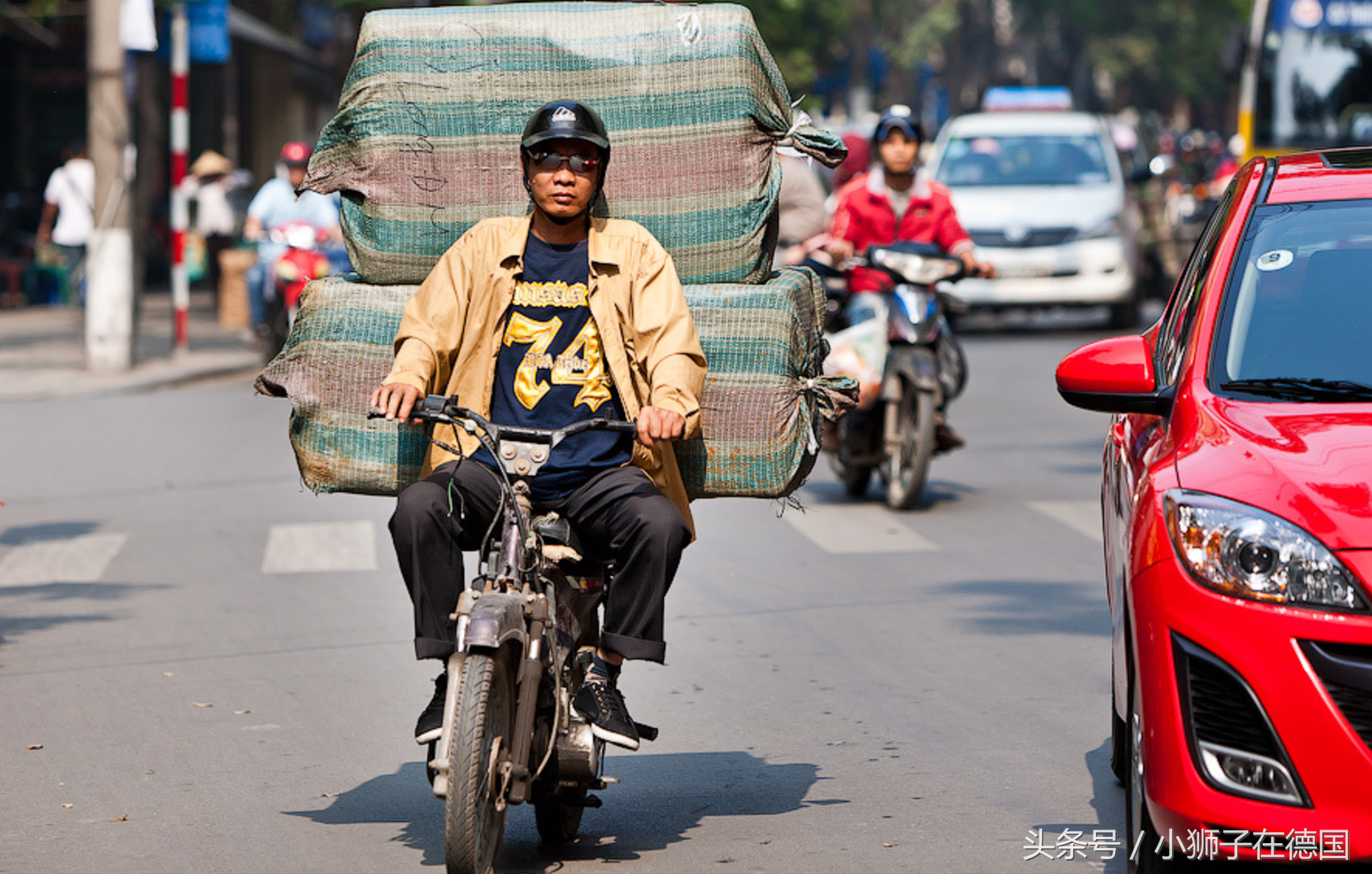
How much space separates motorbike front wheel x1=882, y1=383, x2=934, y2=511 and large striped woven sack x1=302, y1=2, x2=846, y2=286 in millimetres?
5248

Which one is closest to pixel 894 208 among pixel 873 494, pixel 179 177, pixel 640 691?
pixel 873 494

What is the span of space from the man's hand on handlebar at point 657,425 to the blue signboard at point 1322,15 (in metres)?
19.3

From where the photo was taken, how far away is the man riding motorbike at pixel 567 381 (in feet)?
16.4

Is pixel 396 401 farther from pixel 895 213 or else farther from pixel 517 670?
pixel 895 213

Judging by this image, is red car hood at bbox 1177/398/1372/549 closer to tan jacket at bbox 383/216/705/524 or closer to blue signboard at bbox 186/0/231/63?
tan jacket at bbox 383/216/705/524

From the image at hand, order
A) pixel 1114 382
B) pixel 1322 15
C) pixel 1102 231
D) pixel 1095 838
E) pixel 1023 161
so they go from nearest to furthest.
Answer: pixel 1114 382
pixel 1095 838
pixel 1102 231
pixel 1023 161
pixel 1322 15

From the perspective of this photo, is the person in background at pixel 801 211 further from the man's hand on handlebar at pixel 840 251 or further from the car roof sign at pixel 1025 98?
the car roof sign at pixel 1025 98

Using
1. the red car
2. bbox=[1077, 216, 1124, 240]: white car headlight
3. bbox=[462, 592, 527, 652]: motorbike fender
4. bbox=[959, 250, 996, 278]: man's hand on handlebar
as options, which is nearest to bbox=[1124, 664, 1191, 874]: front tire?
the red car

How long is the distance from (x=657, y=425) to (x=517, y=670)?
0.60 meters

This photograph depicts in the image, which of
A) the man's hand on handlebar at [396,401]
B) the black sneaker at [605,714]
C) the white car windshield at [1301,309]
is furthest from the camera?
the black sneaker at [605,714]

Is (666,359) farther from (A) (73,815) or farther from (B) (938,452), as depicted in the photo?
(B) (938,452)

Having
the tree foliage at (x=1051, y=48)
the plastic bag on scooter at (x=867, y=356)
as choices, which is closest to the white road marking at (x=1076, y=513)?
the plastic bag on scooter at (x=867, y=356)

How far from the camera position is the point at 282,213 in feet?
62.2

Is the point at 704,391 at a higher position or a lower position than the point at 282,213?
higher
